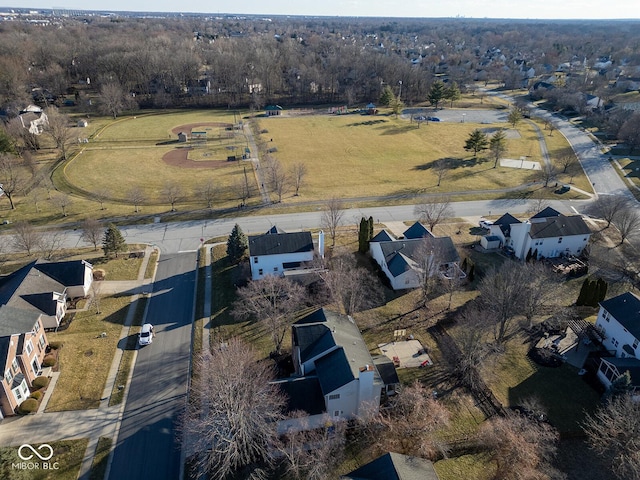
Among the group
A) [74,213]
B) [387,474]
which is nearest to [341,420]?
[387,474]

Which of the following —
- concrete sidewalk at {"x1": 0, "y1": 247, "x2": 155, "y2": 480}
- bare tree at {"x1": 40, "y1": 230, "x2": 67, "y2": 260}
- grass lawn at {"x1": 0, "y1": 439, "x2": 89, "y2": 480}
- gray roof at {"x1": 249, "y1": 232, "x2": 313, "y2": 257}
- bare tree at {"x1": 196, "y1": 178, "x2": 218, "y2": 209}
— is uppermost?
gray roof at {"x1": 249, "y1": 232, "x2": 313, "y2": 257}

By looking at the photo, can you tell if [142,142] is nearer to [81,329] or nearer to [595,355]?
[81,329]

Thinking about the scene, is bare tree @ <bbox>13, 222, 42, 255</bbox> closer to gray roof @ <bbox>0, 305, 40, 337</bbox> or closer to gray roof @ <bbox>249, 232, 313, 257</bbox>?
gray roof @ <bbox>0, 305, 40, 337</bbox>

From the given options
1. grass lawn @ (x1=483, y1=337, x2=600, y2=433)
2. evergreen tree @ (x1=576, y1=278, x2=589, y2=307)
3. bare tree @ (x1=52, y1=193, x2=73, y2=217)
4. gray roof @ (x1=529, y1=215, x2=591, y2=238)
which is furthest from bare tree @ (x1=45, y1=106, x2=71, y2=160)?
evergreen tree @ (x1=576, y1=278, x2=589, y2=307)

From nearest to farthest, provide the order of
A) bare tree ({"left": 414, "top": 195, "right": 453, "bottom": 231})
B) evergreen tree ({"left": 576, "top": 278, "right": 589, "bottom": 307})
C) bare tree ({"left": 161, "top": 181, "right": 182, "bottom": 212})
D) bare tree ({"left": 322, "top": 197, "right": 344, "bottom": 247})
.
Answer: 1. evergreen tree ({"left": 576, "top": 278, "right": 589, "bottom": 307})
2. bare tree ({"left": 322, "top": 197, "right": 344, "bottom": 247})
3. bare tree ({"left": 414, "top": 195, "right": 453, "bottom": 231})
4. bare tree ({"left": 161, "top": 181, "right": 182, "bottom": 212})

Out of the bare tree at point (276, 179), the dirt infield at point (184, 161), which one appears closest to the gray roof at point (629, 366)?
the bare tree at point (276, 179)

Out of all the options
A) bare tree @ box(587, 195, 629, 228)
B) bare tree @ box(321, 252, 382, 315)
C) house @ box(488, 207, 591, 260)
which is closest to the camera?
bare tree @ box(321, 252, 382, 315)

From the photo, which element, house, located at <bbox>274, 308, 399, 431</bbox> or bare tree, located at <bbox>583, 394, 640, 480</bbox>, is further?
house, located at <bbox>274, 308, 399, 431</bbox>

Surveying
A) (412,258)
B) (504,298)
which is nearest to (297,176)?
(412,258)
